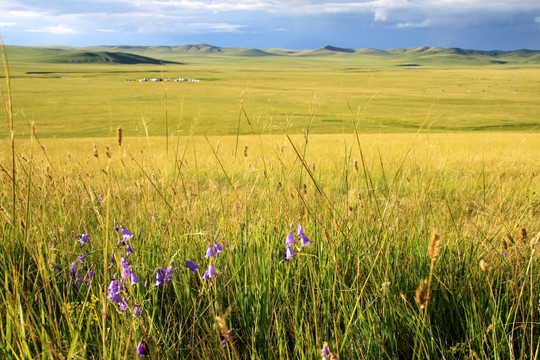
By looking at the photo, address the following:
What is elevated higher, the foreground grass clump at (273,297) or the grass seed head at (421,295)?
the grass seed head at (421,295)

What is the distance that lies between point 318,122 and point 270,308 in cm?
2205

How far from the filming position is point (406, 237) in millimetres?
2207

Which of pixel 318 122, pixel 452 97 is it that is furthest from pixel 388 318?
pixel 452 97

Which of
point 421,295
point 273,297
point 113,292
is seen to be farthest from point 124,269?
point 421,295

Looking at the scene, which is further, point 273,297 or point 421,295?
point 273,297

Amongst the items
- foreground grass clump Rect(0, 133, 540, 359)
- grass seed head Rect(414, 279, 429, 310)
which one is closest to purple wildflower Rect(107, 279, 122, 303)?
foreground grass clump Rect(0, 133, 540, 359)

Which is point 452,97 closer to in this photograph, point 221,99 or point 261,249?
point 221,99

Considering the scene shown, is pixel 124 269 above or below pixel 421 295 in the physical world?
below

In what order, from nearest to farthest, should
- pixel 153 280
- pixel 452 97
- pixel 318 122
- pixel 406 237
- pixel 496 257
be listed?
pixel 153 280 → pixel 496 257 → pixel 406 237 → pixel 318 122 → pixel 452 97

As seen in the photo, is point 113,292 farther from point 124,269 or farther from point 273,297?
point 273,297

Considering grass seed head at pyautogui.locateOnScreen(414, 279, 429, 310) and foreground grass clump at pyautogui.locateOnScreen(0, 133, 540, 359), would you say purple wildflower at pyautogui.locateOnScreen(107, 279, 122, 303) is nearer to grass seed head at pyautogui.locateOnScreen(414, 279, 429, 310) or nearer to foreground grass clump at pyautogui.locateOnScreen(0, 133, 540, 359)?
foreground grass clump at pyautogui.locateOnScreen(0, 133, 540, 359)

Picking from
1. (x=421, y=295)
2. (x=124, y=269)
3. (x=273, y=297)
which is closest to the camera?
(x=421, y=295)

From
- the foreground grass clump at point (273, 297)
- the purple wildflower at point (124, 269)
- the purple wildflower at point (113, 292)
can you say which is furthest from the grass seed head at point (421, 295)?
the purple wildflower at point (113, 292)

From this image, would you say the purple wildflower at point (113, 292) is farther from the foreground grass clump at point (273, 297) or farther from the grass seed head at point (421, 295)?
the grass seed head at point (421, 295)
